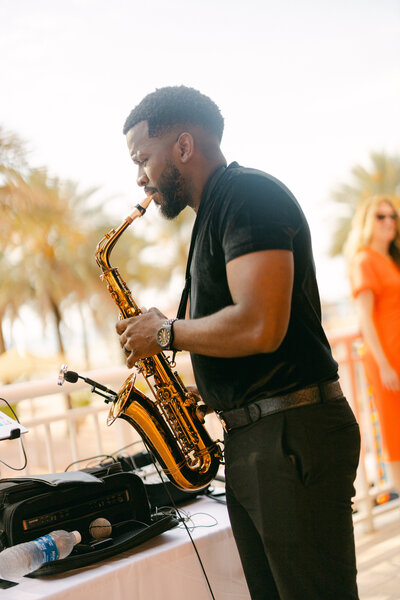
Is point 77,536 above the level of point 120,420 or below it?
below

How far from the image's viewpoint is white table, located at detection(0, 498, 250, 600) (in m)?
1.53

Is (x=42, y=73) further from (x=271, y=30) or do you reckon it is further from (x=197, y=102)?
(x=197, y=102)

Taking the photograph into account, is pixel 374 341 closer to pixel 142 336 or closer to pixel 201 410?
pixel 201 410

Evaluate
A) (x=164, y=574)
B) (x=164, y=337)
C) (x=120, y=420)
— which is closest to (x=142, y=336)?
(x=164, y=337)

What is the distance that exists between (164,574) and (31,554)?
0.35 m

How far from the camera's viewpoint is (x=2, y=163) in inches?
512

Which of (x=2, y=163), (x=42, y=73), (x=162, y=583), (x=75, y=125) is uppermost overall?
(x=42, y=73)

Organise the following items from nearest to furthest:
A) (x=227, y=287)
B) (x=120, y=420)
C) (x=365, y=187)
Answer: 1. (x=227, y=287)
2. (x=120, y=420)
3. (x=365, y=187)

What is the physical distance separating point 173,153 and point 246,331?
542 millimetres

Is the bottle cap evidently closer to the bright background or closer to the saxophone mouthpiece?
the saxophone mouthpiece

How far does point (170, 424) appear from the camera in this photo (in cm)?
196

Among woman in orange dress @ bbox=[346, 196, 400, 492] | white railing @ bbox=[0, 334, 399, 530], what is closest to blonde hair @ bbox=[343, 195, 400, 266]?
woman in orange dress @ bbox=[346, 196, 400, 492]

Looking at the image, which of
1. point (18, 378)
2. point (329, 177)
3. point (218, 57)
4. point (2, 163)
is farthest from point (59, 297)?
point (218, 57)

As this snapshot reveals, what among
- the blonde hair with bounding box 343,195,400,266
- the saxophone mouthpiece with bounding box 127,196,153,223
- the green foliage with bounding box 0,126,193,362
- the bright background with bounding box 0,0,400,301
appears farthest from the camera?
the bright background with bounding box 0,0,400,301
